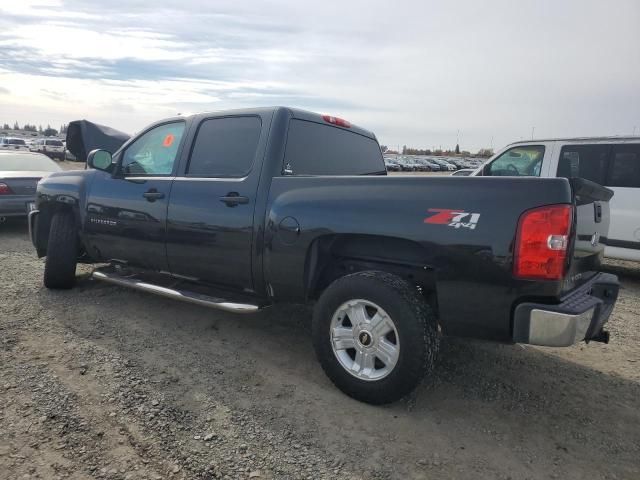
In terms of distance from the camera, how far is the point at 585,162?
6.81 metres

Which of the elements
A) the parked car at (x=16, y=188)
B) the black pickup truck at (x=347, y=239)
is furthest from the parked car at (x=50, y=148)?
the black pickup truck at (x=347, y=239)

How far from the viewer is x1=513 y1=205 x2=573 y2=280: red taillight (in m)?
2.51

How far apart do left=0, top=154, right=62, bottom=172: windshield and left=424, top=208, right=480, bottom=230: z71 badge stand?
26.1ft

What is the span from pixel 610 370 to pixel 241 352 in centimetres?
281

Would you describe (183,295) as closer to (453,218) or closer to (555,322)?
(453,218)

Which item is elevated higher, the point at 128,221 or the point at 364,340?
the point at 128,221

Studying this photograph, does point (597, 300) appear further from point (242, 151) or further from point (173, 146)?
point (173, 146)

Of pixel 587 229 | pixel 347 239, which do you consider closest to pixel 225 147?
pixel 347 239

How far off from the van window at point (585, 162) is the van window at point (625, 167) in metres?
0.09

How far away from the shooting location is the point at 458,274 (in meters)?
2.76

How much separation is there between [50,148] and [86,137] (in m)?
31.5

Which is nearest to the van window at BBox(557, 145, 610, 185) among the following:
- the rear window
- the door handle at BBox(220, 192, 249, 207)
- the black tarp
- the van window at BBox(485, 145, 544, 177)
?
the van window at BBox(485, 145, 544, 177)

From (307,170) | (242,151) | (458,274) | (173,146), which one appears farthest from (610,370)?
(173,146)

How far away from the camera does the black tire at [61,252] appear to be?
16.4 ft
